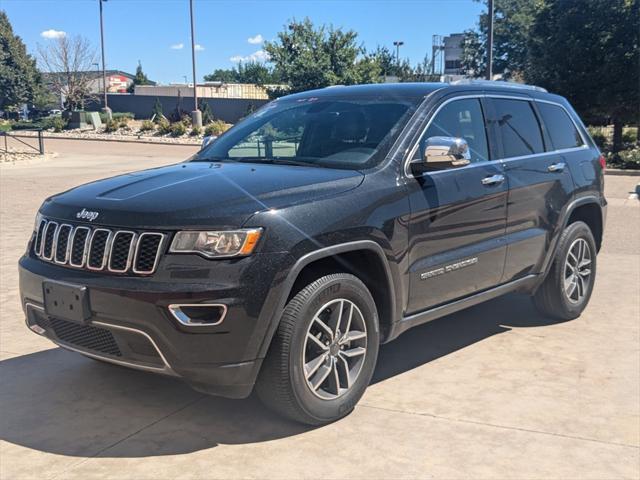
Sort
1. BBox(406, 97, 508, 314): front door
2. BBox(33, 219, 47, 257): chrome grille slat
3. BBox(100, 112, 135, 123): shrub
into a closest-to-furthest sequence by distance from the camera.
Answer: BBox(33, 219, 47, 257): chrome grille slat → BBox(406, 97, 508, 314): front door → BBox(100, 112, 135, 123): shrub

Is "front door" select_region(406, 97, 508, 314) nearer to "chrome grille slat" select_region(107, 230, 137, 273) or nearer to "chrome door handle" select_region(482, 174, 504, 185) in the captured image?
"chrome door handle" select_region(482, 174, 504, 185)

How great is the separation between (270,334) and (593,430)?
6.21 feet

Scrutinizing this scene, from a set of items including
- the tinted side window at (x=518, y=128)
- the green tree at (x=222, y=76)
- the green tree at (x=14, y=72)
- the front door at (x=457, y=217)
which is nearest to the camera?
the front door at (x=457, y=217)

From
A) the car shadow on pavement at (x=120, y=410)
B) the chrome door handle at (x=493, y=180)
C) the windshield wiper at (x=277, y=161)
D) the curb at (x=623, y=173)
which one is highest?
the windshield wiper at (x=277, y=161)

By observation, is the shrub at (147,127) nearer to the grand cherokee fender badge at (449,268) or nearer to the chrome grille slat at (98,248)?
the grand cherokee fender badge at (449,268)

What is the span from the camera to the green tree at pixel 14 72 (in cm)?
6975

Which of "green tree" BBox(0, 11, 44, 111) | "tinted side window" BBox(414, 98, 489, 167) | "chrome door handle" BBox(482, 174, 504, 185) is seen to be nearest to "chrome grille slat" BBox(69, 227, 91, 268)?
"tinted side window" BBox(414, 98, 489, 167)

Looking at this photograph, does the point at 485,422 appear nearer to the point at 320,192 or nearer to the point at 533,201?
the point at 320,192

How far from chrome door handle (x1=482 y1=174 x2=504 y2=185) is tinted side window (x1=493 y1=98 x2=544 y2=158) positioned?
0.93ft

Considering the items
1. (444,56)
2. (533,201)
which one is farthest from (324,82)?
(444,56)

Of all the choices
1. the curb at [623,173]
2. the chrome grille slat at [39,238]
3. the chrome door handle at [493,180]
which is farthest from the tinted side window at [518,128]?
the curb at [623,173]

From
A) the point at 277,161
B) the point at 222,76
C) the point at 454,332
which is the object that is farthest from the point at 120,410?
the point at 222,76

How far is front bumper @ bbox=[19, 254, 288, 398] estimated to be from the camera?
3.34 m

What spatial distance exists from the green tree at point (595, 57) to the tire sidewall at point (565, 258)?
18.2 m
